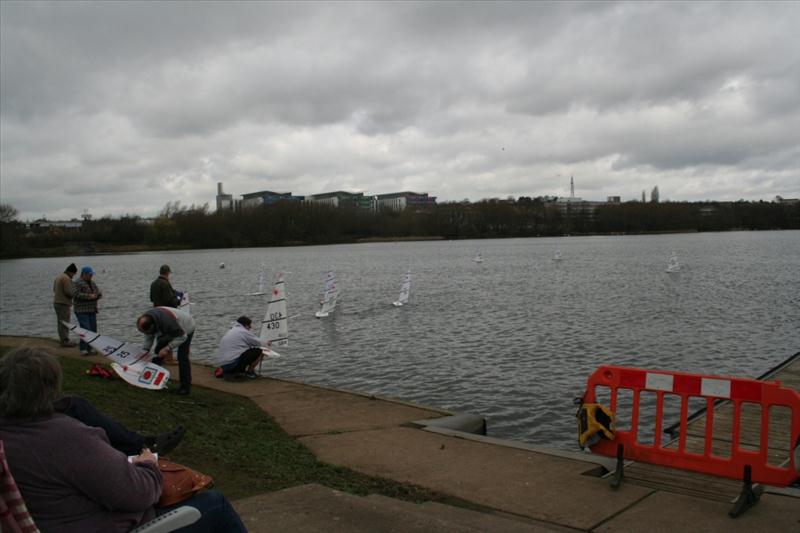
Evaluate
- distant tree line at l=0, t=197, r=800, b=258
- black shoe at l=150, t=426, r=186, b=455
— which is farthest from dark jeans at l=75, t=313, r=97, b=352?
distant tree line at l=0, t=197, r=800, b=258

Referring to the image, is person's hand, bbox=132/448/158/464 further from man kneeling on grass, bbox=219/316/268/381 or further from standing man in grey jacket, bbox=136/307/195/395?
man kneeling on grass, bbox=219/316/268/381

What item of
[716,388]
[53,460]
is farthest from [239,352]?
[53,460]

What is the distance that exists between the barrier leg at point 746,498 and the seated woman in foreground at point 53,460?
466cm

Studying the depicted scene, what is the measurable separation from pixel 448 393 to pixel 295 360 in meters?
5.78

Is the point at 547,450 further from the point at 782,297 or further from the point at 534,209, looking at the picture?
the point at 534,209

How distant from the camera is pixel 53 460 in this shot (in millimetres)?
2953

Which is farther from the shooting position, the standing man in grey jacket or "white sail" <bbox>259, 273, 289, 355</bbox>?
"white sail" <bbox>259, 273, 289, 355</bbox>

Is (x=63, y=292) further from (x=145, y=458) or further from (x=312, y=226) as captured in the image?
(x=312, y=226)

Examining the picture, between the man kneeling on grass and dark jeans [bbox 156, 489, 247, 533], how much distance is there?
8916 mm

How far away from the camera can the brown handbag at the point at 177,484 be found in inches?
137

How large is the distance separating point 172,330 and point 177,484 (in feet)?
22.7

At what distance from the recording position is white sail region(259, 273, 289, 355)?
1505 centimetres

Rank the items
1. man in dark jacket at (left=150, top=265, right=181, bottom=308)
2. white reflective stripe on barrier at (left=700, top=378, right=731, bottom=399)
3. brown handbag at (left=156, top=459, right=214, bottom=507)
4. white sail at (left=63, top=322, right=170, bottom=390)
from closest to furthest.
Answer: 1. brown handbag at (left=156, top=459, right=214, bottom=507)
2. white reflective stripe on barrier at (left=700, top=378, right=731, bottom=399)
3. white sail at (left=63, top=322, right=170, bottom=390)
4. man in dark jacket at (left=150, top=265, right=181, bottom=308)

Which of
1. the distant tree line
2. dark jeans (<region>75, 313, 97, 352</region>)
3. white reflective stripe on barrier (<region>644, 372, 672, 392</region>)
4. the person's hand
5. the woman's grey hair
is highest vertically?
the distant tree line
